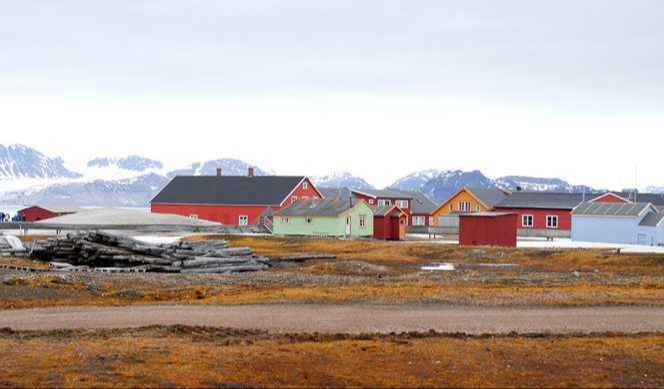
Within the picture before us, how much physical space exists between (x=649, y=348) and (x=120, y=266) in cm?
2878

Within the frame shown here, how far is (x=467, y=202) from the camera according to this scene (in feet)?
346

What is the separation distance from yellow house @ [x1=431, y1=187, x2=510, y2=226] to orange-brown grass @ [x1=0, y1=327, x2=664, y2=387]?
274 feet

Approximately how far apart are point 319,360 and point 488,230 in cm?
5073

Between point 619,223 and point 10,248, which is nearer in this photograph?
point 10,248

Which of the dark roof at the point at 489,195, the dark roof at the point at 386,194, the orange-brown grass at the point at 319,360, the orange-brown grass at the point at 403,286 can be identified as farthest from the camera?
the dark roof at the point at 386,194

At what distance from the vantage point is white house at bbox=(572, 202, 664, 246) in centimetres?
6888

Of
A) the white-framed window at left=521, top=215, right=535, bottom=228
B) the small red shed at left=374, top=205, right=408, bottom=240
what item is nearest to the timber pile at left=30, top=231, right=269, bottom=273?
the small red shed at left=374, top=205, right=408, bottom=240

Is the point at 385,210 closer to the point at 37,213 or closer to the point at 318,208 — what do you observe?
the point at 318,208

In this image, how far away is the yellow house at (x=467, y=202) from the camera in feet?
342

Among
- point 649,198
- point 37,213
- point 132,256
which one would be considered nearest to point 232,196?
point 37,213

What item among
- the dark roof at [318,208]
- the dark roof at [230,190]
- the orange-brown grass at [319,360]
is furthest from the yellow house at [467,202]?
the orange-brown grass at [319,360]

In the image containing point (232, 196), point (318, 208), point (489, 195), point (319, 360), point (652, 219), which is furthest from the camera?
point (232, 196)

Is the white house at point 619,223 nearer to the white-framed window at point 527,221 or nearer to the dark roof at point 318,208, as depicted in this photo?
the white-framed window at point 527,221

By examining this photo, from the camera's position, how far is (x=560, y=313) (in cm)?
2564
